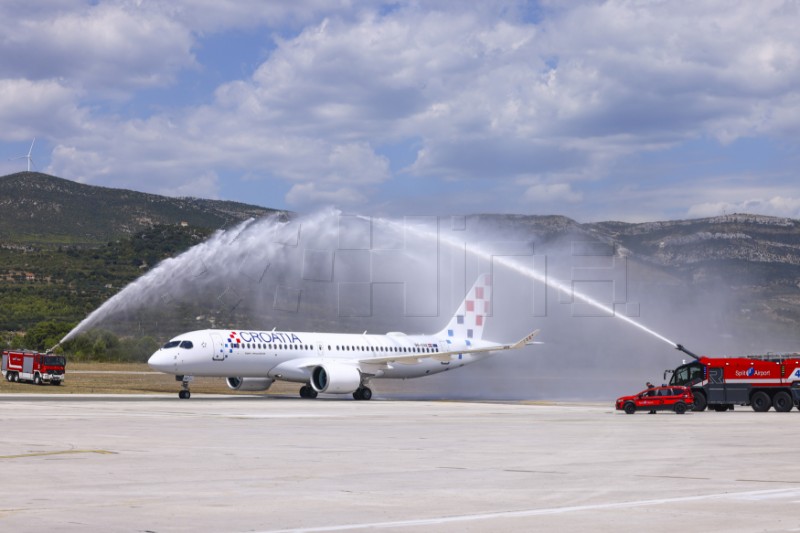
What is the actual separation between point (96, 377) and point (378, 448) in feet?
189

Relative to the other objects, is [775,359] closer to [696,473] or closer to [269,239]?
[269,239]

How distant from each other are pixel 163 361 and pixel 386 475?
35.4 m

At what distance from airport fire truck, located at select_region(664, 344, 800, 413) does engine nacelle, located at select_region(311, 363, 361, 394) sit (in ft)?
61.0

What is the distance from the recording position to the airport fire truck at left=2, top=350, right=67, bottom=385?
64.8 meters

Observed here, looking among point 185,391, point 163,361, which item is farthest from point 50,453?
point 185,391

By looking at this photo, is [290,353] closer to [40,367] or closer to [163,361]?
[163,361]

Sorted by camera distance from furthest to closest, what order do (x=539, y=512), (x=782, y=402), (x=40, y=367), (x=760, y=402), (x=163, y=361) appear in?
(x=40, y=367), (x=163, y=361), (x=760, y=402), (x=782, y=402), (x=539, y=512)

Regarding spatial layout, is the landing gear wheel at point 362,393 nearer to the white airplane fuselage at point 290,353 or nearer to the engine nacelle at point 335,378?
the engine nacelle at point 335,378

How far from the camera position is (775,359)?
52938 millimetres

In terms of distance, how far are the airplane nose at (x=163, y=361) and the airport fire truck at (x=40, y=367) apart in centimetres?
1416

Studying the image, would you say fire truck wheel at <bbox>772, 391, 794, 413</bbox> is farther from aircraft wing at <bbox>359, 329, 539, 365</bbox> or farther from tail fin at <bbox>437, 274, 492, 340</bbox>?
tail fin at <bbox>437, 274, 492, 340</bbox>

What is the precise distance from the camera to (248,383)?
60719 mm

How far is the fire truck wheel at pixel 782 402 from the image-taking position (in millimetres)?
49281

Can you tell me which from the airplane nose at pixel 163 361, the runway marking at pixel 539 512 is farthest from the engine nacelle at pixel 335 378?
the runway marking at pixel 539 512
